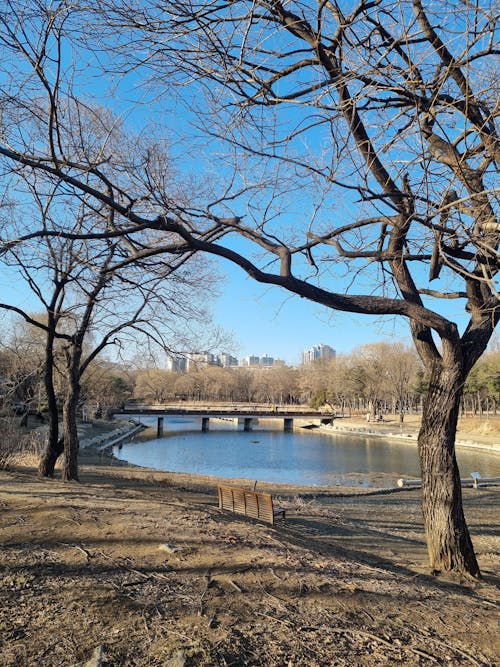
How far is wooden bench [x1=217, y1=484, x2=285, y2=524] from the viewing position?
27.1ft

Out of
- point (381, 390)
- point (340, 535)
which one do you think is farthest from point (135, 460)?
point (381, 390)

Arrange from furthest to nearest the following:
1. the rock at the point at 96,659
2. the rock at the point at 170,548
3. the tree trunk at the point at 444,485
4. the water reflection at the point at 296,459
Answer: the water reflection at the point at 296,459 → the tree trunk at the point at 444,485 → the rock at the point at 170,548 → the rock at the point at 96,659

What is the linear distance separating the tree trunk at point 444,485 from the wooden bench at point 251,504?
10.7 ft

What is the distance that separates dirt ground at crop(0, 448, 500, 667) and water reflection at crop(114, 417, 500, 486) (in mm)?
17202

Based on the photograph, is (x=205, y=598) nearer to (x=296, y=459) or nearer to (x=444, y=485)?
(x=444, y=485)

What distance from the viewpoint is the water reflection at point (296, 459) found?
24578 millimetres

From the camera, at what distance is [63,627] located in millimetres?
2941

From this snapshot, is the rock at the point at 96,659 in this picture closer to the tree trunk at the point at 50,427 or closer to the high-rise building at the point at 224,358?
the high-rise building at the point at 224,358

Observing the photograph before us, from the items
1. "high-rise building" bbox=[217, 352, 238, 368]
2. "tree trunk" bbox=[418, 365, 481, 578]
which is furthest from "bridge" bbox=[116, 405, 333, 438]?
"tree trunk" bbox=[418, 365, 481, 578]

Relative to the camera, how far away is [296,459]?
3153 cm

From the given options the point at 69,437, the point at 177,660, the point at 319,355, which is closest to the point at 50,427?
the point at 69,437

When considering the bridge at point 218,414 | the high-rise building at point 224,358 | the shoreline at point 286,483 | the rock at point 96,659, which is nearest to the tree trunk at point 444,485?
the rock at point 96,659

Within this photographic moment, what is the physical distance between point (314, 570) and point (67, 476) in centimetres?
704

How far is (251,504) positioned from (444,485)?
4218 millimetres
